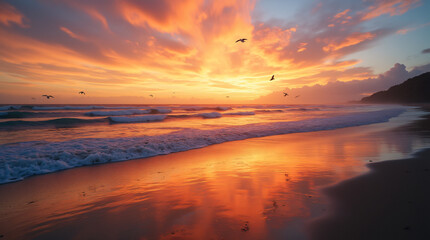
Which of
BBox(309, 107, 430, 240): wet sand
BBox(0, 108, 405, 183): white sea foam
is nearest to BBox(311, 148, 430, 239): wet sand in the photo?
BBox(309, 107, 430, 240): wet sand

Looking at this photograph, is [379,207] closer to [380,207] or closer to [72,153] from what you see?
[380,207]

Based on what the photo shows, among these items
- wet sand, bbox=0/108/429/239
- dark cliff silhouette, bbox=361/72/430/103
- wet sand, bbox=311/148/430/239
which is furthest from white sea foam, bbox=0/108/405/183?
dark cliff silhouette, bbox=361/72/430/103

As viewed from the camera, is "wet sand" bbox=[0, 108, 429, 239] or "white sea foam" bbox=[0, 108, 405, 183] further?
"white sea foam" bbox=[0, 108, 405, 183]

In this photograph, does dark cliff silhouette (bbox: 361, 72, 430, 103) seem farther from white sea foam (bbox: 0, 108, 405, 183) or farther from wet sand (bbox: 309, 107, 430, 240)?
white sea foam (bbox: 0, 108, 405, 183)

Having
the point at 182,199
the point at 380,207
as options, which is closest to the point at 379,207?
the point at 380,207

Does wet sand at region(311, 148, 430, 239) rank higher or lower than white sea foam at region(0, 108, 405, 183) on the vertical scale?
higher

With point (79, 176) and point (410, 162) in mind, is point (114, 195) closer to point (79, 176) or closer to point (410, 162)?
point (79, 176)

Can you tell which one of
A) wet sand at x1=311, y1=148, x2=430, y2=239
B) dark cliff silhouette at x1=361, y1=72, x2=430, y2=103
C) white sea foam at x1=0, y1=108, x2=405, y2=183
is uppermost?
dark cliff silhouette at x1=361, y1=72, x2=430, y2=103

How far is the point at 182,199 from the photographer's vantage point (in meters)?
3.96

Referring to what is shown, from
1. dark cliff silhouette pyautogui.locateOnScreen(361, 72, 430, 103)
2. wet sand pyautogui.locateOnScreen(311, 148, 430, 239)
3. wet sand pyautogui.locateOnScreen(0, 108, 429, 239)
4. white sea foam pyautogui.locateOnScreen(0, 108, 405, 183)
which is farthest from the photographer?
dark cliff silhouette pyautogui.locateOnScreen(361, 72, 430, 103)

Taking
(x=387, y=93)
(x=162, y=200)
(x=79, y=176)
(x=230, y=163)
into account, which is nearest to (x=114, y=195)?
(x=162, y=200)

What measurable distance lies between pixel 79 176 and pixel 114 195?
225 cm

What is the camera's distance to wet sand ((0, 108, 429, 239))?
2.94 metres

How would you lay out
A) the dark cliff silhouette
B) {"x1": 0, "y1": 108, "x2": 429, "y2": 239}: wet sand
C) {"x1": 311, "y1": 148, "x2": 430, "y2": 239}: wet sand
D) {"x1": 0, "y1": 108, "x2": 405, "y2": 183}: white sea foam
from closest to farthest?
{"x1": 311, "y1": 148, "x2": 430, "y2": 239}: wet sand → {"x1": 0, "y1": 108, "x2": 429, "y2": 239}: wet sand → {"x1": 0, "y1": 108, "x2": 405, "y2": 183}: white sea foam → the dark cliff silhouette
